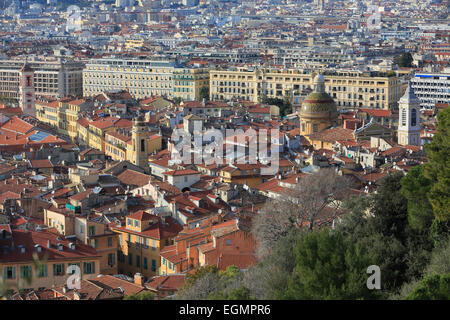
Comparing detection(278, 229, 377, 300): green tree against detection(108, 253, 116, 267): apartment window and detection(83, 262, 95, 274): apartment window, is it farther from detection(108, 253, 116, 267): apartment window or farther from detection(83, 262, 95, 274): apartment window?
detection(108, 253, 116, 267): apartment window

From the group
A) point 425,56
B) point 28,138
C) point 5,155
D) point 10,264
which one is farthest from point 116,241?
point 425,56

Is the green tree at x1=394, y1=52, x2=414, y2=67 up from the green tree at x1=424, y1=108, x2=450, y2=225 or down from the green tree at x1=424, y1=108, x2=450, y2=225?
down

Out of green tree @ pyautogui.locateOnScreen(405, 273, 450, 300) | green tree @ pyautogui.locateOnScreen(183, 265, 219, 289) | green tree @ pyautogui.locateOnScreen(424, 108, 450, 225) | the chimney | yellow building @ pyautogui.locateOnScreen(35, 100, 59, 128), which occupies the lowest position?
yellow building @ pyautogui.locateOnScreen(35, 100, 59, 128)

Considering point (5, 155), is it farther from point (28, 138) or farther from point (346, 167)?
point (346, 167)

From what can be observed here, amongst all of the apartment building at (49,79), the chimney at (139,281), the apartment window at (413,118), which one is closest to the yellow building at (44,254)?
A: the chimney at (139,281)

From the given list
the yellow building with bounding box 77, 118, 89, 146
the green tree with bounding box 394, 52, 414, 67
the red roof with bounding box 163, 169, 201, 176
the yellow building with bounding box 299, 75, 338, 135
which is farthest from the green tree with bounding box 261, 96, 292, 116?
the red roof with bounding box 163, 169, 201, 176

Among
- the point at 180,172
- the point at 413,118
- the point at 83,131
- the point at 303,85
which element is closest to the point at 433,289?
the point at 180,172
